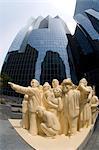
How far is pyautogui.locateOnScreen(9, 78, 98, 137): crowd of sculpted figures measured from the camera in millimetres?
8555

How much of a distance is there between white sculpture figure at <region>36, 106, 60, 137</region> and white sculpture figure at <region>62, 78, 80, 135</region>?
0.24 meters

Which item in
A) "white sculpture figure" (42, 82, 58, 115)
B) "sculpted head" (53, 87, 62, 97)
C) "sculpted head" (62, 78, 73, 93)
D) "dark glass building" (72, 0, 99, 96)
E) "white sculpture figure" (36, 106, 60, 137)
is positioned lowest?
"white sculpture figure" (36, 106, 60, 137)

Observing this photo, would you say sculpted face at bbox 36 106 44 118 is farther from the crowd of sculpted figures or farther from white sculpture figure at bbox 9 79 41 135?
white sculpture figure at bbox 9 79 41 135

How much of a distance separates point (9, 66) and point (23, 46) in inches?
88.0

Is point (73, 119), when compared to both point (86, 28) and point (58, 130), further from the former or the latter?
point (86, 28)

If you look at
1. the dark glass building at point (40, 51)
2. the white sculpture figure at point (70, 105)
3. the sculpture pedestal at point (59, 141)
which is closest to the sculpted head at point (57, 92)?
the white sculpture figure at point (70, 105)

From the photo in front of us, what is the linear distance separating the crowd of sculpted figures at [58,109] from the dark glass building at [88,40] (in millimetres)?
17239

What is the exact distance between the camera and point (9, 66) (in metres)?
34.7

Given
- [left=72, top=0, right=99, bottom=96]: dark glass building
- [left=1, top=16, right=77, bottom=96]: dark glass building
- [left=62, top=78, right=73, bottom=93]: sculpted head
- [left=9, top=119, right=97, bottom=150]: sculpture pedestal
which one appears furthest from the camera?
[left=1, top=16, right=77, bottom=96]: dark glass building

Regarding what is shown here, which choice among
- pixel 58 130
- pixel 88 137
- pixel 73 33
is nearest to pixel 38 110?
pixel 58 130

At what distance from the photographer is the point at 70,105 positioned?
8.56 m

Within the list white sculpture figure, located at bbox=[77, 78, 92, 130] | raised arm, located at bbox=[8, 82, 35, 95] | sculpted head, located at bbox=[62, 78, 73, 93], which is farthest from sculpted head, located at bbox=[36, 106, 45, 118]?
white sculpture figure, located at bbox=[77, 78, 92, 130]

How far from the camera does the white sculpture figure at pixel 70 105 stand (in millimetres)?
8547

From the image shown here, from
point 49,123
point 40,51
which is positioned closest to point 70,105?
point 49,123
